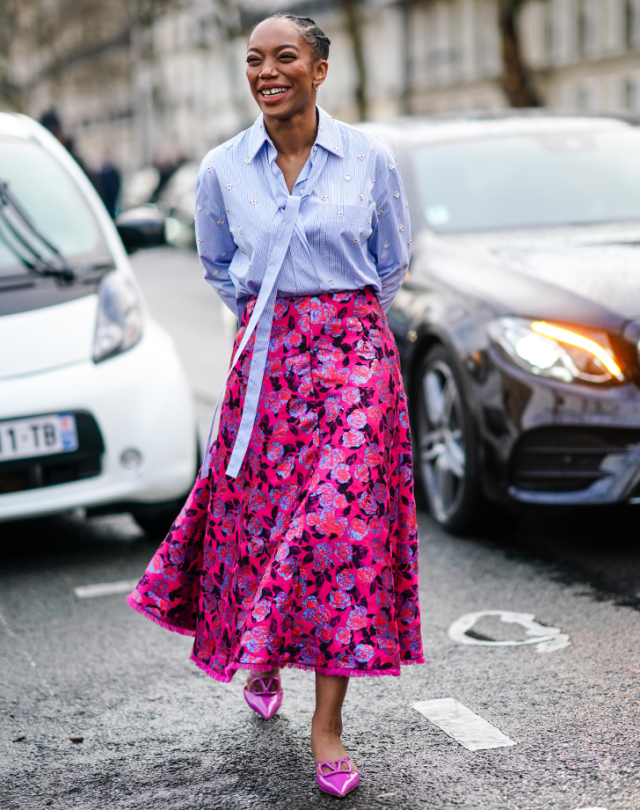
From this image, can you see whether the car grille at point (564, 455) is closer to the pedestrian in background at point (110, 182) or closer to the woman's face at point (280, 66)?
the woman's face at point (280, 66)

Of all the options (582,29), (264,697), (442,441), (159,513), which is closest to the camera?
(264,697)

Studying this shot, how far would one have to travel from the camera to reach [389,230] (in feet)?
10.9

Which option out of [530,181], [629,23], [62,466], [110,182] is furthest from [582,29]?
[62,466]

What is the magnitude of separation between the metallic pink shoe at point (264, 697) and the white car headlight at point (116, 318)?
6.19 ft

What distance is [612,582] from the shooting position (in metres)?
4.61

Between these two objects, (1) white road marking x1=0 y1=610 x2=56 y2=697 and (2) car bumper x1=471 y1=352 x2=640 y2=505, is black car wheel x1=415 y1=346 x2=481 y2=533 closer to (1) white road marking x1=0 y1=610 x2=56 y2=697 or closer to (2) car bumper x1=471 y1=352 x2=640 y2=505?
(2) car bumper x1=471 y1=352 x2=640 y2=505

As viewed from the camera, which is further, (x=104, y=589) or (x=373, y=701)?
(x=104, y=589)

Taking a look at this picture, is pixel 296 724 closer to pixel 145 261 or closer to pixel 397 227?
pixel 397 227

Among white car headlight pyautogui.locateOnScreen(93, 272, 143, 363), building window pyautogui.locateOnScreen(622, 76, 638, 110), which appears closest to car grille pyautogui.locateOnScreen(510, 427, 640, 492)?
white car headlight pyautogui.locateOnScreen(93, 272, 143, 363)

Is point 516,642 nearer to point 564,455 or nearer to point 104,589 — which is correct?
point 564,455

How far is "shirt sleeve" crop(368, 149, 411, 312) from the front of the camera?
3256mm

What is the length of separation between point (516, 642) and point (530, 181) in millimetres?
2766

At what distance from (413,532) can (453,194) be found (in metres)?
3.12

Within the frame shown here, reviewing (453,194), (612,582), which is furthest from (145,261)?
(612,582)
